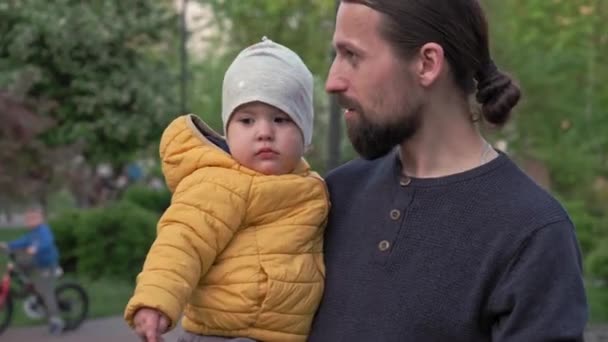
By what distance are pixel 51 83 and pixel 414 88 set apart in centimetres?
2394

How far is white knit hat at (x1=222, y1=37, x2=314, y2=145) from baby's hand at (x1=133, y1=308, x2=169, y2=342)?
583mm

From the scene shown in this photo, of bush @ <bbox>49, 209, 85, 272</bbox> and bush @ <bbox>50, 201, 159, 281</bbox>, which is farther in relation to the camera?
bush @ <bbox>49, 209, 85, 272</bbox>

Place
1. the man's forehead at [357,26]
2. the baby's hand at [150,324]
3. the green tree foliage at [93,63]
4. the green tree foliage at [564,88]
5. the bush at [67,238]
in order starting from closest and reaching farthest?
the baby's hand at [150,324] < the man's forehead at [357,26] < the bush at [67,238] < the green tree foliage at [564,88] < the green tree foliage at [93,63]

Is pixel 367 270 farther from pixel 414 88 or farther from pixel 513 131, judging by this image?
pixel 513 131

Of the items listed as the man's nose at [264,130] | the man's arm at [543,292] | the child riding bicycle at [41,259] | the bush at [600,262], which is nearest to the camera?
the man's arm at [543,292]

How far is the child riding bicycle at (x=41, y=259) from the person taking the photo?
12688 millimetres

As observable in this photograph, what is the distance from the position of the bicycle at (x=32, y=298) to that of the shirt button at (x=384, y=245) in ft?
35.4

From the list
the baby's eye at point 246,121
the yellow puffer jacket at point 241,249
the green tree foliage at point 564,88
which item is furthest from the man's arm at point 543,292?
the green tree foliage at point 564,88

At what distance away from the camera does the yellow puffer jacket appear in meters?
2.62

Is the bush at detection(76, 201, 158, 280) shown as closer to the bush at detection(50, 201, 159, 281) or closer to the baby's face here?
the bush at detection(50, 201, 159, 281)

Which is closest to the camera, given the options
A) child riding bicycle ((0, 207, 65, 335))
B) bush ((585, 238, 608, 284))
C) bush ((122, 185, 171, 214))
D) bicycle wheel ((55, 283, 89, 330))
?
child riding bicycle ((0, 207, 65, 335))

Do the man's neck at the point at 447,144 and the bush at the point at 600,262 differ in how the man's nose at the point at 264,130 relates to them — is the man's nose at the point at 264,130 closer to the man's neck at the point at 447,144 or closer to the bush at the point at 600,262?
the man's neck at the point at 447,144

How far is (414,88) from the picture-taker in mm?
2543

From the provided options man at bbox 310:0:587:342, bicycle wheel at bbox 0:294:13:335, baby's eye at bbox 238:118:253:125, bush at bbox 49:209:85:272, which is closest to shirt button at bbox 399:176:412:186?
man at bbox 310:0:587:342
